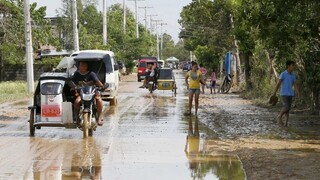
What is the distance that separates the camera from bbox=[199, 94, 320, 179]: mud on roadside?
31.3 feet

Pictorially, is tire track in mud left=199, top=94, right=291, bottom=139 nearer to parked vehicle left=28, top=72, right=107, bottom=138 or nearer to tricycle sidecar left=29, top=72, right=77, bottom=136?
parked vehicle left=28, top=72, right=107, bottom=138

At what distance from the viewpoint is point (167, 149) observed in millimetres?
11992

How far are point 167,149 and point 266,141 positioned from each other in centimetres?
250

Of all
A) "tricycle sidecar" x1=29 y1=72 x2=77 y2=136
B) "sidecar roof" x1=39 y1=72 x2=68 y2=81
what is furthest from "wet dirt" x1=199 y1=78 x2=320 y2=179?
"sidecar roof" x1=39 y1=72 x2=68 y2=81

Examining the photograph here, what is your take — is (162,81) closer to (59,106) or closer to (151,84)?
(151,84)

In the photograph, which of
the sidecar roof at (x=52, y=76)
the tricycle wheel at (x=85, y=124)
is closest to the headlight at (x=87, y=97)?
the tricycle wheel at (x=85, y=124)

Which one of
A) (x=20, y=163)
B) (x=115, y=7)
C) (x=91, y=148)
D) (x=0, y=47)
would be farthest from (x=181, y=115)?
(x=115, y=7)

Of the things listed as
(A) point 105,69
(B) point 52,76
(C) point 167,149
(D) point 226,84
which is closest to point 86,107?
(B) point 52,76

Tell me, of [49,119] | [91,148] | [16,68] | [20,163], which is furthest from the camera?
[16,68]

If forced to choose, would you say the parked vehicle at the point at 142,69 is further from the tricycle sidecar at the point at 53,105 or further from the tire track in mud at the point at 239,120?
the tricycle sidecar at the point at 53,105

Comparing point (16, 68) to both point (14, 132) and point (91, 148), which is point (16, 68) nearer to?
point (14, 132)

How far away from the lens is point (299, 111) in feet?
64.5

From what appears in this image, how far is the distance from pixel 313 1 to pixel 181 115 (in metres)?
6.32

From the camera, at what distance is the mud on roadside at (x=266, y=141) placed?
376 inches
